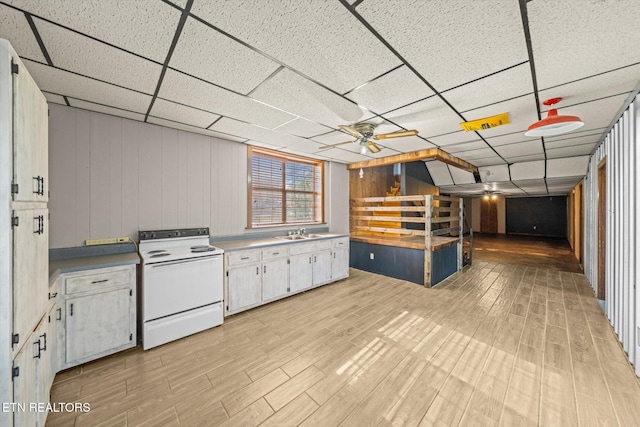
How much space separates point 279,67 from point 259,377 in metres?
2.52

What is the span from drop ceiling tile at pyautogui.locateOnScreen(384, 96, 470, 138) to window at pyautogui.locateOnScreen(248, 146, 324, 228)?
2.29 metres

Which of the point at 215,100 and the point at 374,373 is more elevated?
the point at 215,100

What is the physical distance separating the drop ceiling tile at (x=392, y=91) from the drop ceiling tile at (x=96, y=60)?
1.67m

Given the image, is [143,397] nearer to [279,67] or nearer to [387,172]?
[279,67]

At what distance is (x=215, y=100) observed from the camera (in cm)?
238

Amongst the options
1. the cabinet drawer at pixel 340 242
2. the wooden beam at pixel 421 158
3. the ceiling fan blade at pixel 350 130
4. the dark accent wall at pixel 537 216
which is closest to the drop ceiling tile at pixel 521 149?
the wooden beam at pixel 421 158

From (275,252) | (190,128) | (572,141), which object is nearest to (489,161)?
(572,141)

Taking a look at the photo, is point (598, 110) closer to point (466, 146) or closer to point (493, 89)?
point (493, 89)

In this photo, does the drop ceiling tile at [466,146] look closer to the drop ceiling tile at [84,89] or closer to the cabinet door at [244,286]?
the cabinet door at [244,286]

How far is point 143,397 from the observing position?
1849 mm

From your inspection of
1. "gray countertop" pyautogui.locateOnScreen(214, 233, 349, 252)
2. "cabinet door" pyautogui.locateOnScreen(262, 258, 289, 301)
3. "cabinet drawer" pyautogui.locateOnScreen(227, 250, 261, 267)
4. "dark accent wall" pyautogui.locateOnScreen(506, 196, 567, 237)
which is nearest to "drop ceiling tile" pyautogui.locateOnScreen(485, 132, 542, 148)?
"gray countertop" pyautogui.locateOnScreen(214, 233, 349, 252)

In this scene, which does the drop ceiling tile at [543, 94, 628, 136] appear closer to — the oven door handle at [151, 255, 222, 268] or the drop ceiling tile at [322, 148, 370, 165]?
the drop ceiling tile at [322, 148, 370, 165]

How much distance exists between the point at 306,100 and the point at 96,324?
2.88 m

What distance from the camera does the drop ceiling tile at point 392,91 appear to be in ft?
6.31
